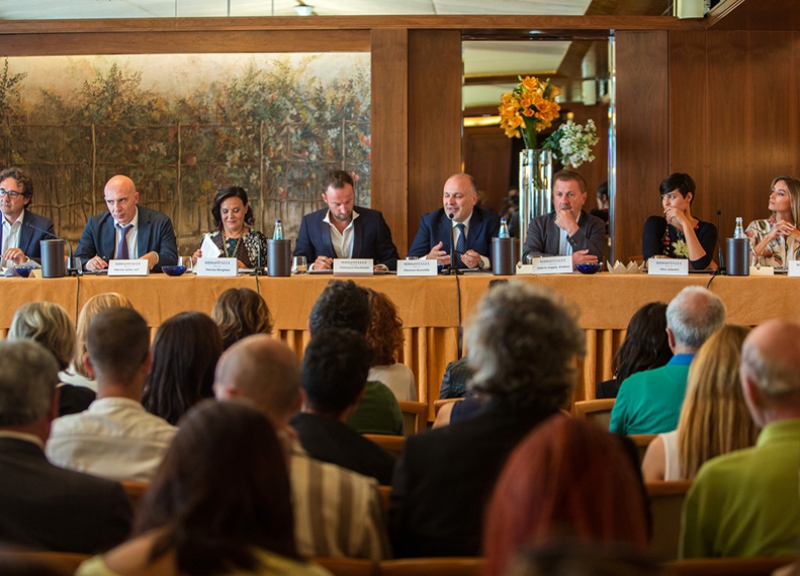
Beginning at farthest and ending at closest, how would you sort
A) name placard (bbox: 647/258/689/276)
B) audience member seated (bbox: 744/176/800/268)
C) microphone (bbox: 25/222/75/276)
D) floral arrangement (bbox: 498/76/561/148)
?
floral arrangement (bbox: 498/76/561/148), audience member seated (bbox: 744/176/800/268), microphone (bbox: 25/222/75/276), name placard (bbox: 647/258/689/276)

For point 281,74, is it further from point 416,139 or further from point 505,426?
point 505,426

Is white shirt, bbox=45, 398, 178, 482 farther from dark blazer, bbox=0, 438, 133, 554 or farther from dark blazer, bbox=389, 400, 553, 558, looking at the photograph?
→ dark blazer, bbox=389, 400, 553, 558

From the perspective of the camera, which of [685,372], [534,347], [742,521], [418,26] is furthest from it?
[418,26]

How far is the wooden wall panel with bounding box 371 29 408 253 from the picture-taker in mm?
6094

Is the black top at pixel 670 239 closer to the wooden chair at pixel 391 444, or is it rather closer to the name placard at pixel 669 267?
the name placard at pixel 669 267

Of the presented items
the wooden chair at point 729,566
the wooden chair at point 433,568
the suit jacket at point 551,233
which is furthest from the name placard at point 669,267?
the wooden chair at point 433,568

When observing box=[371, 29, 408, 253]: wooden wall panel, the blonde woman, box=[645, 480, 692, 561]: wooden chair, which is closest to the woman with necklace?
box=[371, 29, 408, 253]: wooden wall panel

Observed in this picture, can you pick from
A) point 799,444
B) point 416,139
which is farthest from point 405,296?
point 799,444

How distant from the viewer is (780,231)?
188 inches

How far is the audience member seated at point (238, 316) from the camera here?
3016mm

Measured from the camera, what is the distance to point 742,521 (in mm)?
1547

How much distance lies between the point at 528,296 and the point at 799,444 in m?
0.55

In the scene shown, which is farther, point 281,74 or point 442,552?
point 281,74

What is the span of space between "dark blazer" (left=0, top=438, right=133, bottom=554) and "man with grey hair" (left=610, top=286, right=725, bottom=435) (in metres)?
1.40
